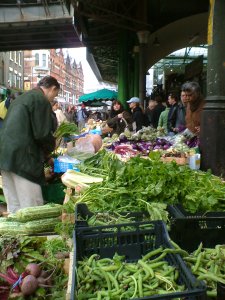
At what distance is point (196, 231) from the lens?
2475 mm

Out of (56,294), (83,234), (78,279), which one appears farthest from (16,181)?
(78,279)

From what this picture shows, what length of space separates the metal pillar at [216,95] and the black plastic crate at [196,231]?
2.22 meters

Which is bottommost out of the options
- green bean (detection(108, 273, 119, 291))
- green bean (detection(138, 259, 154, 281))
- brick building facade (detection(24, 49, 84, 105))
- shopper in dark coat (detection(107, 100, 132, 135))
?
green bean (detection(108, 273, 119, 291))

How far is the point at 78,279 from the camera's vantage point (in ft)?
6.25

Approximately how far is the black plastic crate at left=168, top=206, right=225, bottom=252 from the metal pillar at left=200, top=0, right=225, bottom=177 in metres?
2.22

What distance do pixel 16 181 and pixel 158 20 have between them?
11.9 metres

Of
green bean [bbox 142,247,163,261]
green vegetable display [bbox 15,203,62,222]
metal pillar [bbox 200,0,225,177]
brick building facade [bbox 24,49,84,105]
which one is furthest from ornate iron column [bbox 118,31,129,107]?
brick building facade [bbox 24,49,84,105]

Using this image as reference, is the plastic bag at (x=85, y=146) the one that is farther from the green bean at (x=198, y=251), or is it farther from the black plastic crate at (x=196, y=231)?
the green bean at (x=198, y=251)

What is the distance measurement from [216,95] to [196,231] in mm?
2577

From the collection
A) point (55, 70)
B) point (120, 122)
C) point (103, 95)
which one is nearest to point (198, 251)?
point (120, 122)

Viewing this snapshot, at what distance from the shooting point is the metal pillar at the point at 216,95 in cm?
464

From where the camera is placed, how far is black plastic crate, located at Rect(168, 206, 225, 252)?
245 centimetres

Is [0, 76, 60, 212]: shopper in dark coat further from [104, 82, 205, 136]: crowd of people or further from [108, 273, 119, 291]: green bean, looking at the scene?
[108, 273, 119, 291]: green bean

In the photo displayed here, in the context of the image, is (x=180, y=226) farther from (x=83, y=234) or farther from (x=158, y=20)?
(x=158, y=20)
